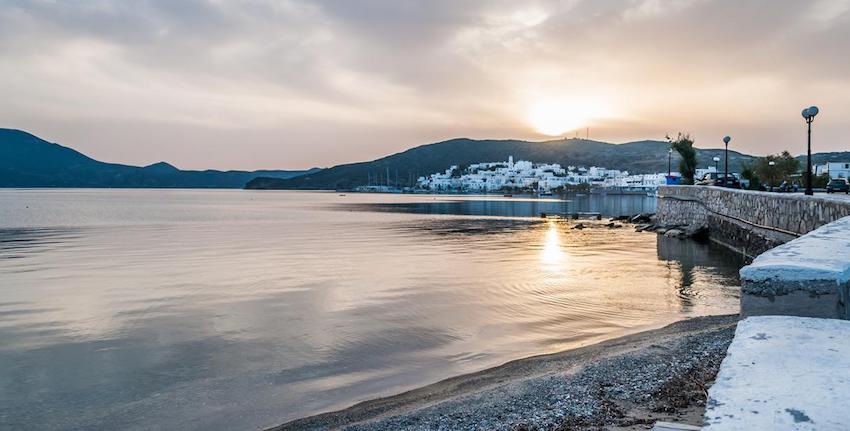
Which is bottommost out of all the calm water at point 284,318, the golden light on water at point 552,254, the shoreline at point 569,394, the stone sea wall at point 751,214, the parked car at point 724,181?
the golden light on water at point 552,254

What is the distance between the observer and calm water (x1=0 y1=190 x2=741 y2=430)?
9.51 meters

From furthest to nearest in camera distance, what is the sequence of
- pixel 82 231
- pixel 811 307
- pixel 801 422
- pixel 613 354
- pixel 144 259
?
pixel 82 231 → pixel 144 259 → pixel 613 354 → pixel 811 307 → pixel 801 422

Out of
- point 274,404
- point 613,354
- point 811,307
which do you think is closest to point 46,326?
point 274,404

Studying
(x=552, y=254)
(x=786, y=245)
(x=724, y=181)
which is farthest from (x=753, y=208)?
(x=786, y=245)

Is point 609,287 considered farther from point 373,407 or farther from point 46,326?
point 46,326

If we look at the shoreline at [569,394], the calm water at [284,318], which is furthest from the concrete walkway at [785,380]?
the calm water at [284,318]

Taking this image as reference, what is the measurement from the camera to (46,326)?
14.5 metres

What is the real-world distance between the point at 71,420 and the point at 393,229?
41443 millimetres

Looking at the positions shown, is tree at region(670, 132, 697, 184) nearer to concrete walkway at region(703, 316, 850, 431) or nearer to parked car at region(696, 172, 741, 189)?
parked car at region(696, 172, 741, 189)

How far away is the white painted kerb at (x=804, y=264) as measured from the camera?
536cm

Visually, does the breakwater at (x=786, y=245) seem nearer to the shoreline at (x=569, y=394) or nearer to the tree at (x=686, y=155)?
the shoreline at (x=569, y=394)

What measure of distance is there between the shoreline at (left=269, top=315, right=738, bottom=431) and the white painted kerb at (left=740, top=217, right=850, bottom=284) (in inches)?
67.4

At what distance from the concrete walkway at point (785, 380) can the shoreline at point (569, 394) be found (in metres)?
2.08

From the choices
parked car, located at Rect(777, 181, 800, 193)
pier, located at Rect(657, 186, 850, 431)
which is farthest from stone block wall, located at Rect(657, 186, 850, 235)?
pier, located at Rect(657, 186, 850, 431)
